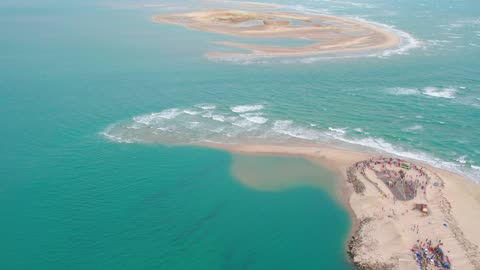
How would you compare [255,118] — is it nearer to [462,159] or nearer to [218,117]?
[218,117]

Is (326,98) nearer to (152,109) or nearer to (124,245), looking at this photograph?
(152,109)

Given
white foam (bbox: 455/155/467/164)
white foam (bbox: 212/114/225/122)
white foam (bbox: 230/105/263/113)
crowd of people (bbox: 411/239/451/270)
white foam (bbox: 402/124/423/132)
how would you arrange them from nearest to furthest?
crowd of people (bbox: 411/239/451/270)
white foam (bbox: 455/155/467/164)
white foam (bbox: 402/124/423/132)
white foam (bbox: 212/114/225/122)
white foam (bbox: 230/105/263/113)

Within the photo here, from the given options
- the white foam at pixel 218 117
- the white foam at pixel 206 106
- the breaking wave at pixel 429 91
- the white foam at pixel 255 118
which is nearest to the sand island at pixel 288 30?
the breaking wave at pixel 429 91

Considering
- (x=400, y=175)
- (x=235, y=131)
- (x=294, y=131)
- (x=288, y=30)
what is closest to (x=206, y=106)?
(x=235, y=131)

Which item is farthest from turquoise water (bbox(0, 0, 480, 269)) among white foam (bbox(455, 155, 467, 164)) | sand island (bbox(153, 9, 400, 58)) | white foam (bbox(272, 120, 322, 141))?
sand island (bbox(153, 9, 400, 58))

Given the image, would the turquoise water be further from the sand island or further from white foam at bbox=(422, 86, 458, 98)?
the sand island

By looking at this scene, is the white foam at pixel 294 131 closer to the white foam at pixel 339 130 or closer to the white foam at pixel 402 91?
the white foam at pixel 339 130

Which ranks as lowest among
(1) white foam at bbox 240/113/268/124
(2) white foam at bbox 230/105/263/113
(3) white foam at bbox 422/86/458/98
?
(1) white foam at bbox 240/113/268/124
